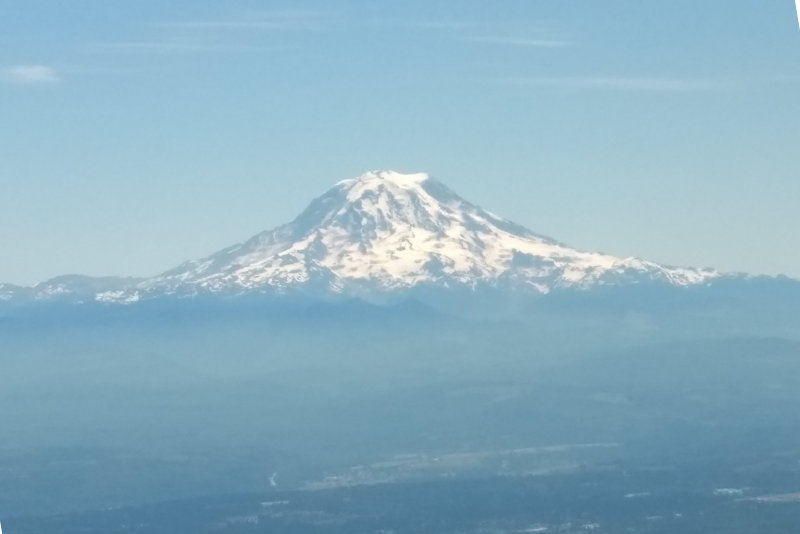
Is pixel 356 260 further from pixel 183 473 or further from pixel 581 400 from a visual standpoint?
pixel 183 473

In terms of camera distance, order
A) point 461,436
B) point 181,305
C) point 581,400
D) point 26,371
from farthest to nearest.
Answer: point 181,305, point 26,371, point 581,400, point 461,436

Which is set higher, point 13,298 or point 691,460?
point 13,298

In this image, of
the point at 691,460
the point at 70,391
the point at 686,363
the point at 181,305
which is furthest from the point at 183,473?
the point at 181,305
